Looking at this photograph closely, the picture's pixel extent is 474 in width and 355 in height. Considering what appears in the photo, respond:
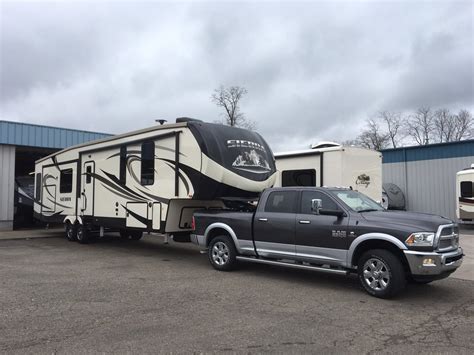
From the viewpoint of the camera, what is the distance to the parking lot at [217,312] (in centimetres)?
504

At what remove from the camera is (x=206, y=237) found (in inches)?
393

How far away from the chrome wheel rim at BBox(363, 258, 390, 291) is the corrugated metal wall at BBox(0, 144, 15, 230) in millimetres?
16519

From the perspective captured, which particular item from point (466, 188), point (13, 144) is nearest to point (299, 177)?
point (466, 188)

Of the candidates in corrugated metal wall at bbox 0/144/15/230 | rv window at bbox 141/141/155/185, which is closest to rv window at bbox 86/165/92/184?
rv window at bbox 141/141/155/185

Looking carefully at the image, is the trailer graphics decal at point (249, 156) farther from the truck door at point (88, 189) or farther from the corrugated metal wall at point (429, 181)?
the corrugated metal wall at point (429, 181)

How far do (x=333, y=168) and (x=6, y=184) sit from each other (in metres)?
13.9

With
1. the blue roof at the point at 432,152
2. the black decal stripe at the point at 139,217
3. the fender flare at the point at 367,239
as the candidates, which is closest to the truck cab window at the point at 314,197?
the fender flare at the point at 367,239

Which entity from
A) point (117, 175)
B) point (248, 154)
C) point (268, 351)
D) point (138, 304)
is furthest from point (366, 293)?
point (117, 175)

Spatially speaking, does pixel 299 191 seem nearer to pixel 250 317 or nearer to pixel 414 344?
pixel 250 317

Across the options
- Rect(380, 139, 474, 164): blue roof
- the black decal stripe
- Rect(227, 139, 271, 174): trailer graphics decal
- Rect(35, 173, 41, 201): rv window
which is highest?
Rect(380, 139, 474, 164): blue roof

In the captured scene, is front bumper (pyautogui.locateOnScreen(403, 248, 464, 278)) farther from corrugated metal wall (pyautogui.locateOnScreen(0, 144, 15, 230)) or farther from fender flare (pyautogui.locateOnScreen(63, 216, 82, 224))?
corrugated metal wall (pyautogui.locateOnScreen(0, 144, 15, 230))

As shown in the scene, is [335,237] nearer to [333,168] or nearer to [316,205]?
[316,205]

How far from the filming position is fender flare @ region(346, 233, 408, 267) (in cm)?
698

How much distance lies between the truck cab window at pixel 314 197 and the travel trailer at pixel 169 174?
2.11m
